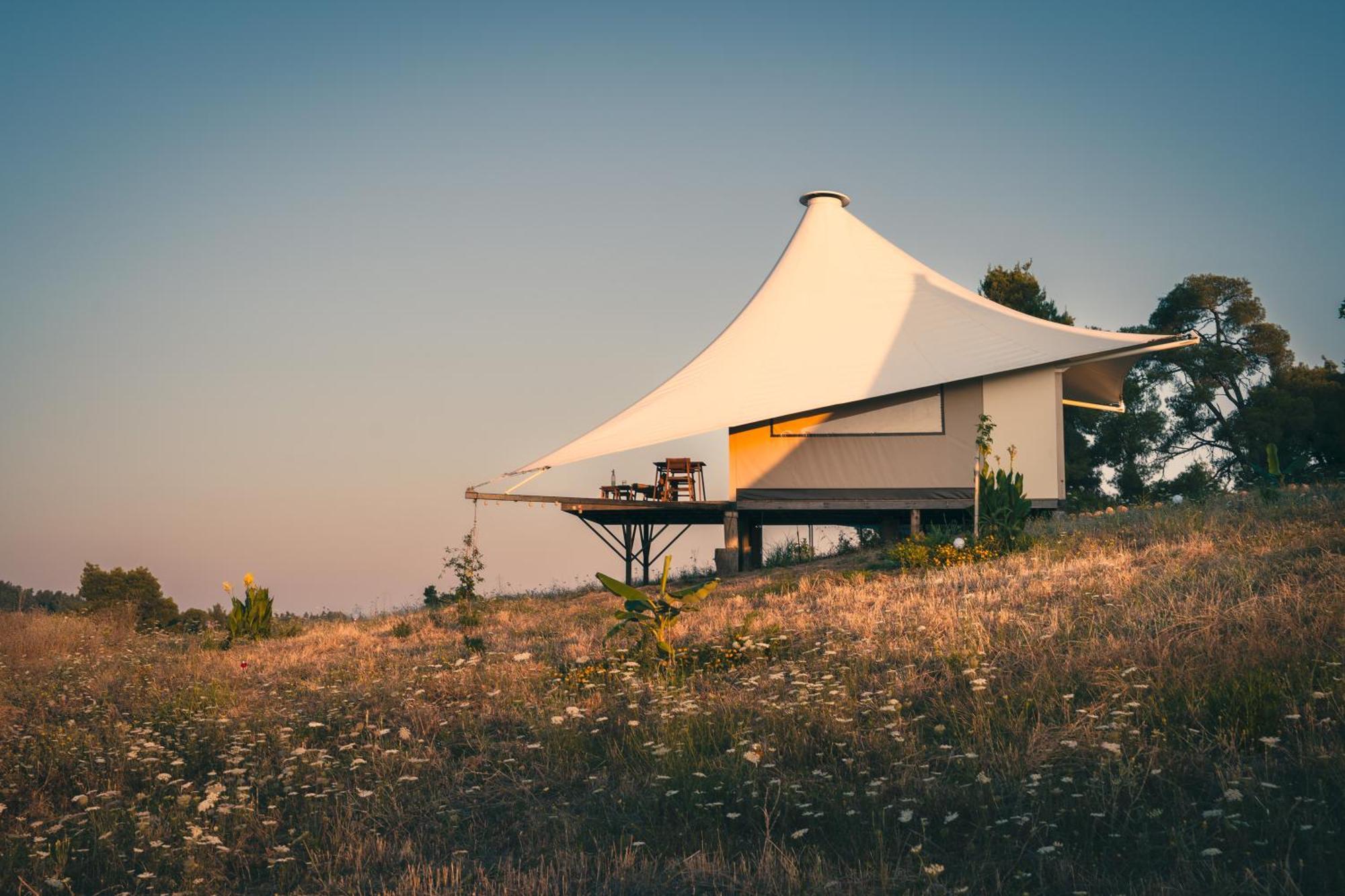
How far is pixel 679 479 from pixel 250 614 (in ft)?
24.5

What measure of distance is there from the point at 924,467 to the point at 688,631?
8503mm

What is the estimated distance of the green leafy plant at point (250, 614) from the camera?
1133 centimetres

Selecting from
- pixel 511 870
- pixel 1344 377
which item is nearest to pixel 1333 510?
pixel 511 870

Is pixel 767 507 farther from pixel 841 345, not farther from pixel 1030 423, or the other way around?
pixel 1030 423

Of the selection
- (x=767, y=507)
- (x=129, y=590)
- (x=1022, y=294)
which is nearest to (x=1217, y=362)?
(x=1022, y=294)

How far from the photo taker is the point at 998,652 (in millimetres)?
5965

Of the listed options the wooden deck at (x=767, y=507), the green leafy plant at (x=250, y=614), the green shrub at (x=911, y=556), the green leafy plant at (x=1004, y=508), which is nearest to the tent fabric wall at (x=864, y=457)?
the wooden deck at (x=767, y=507)

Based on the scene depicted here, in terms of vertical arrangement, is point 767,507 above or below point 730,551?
above

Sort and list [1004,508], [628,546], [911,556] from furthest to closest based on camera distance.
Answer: [628,546] < [1004,508] < [911,556]

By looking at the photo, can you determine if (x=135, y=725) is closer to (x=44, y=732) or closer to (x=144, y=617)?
(x=44, y=732)

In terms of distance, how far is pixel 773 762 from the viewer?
15.1 ft

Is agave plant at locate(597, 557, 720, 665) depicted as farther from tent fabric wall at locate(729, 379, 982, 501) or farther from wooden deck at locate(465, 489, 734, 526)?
tent fabric wall at locate(729, 379, 982, 501)

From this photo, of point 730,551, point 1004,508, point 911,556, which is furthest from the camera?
point 730,551

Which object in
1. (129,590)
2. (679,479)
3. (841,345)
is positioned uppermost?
(841,345)
